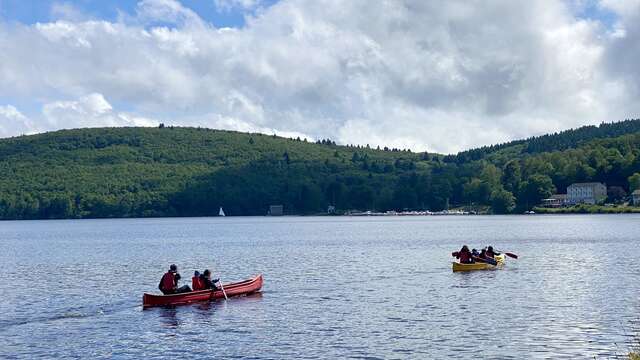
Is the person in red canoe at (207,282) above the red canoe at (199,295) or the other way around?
above

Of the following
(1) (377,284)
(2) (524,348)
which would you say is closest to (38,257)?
(1) (377,284)

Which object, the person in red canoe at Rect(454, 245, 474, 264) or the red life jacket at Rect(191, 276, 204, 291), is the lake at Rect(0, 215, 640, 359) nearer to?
the red life jacket at Rect(191, 276, 204, 291)

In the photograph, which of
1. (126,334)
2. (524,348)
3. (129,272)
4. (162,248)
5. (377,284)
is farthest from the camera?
(162,248)

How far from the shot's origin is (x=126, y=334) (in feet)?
137

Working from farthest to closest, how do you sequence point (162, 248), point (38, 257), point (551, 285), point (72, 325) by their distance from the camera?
point (162, 248)
point (38, 257)
point (551, 285)
point (72, 325)

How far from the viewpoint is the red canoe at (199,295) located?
1981 inches

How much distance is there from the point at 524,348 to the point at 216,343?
13907 mm

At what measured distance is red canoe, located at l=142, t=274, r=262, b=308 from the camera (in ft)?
165

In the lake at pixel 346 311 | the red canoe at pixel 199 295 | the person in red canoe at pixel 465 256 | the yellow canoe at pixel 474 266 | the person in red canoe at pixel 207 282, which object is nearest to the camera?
the lake at pixel 346 311

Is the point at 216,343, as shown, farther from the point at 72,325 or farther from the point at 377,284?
the point at 377,284

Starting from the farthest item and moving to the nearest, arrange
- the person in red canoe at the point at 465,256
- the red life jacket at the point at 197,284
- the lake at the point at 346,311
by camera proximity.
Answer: the person in red canoe at the point at 465,256 → the red life jacket at the point at 197,284 → the lake at the point at 346,311

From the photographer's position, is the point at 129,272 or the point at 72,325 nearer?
the point at 72,325

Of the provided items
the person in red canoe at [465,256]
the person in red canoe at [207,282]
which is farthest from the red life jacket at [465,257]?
the person in red canoe at [207,282]

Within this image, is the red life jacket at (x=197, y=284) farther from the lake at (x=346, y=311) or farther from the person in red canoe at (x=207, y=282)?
the lake at (x=346, y=311)
